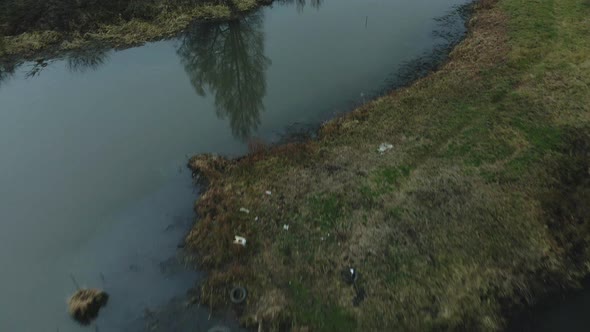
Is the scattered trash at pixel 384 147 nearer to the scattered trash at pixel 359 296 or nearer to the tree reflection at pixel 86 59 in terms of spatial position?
the scattered trash at pixel 359 296

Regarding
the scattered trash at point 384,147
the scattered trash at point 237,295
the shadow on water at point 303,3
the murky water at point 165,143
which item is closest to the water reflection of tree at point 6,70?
the murky water at point 165,143

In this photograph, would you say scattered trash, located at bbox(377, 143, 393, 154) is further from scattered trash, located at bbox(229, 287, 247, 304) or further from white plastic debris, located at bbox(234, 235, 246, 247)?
scattered trash, located at bbox(229, 287, 247, 304)

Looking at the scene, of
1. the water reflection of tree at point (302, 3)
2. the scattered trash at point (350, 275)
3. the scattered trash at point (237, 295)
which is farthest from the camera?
the water reflection of tree at point (302, 3)

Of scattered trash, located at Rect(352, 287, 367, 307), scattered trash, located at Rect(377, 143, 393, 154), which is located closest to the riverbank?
scattered trash, located at Rect(377, 143, 393, 154)

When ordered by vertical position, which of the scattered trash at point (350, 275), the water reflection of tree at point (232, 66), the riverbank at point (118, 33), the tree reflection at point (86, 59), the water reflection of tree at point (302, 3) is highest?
the riverbank at point (118, 33)

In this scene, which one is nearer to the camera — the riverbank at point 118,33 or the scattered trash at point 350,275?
the scattered trash at point 350,275

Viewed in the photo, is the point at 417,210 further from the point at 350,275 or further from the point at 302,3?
the point at 302,3

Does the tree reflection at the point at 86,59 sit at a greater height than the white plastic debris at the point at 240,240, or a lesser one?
greater

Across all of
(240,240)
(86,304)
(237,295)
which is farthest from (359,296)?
(86,304)
